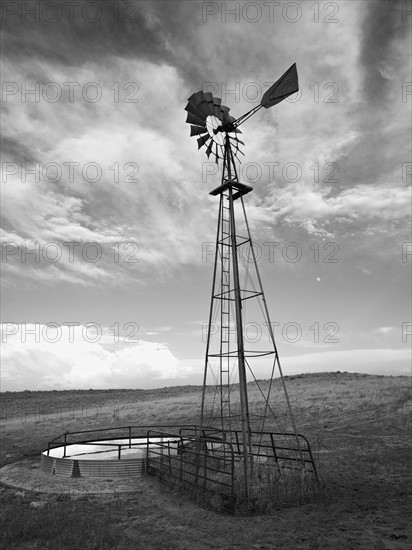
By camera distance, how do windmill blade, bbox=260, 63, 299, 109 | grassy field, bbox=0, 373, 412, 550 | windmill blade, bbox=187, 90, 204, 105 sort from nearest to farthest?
grassy field, bbox=0, 373, 412, 550 < windmill blade, bbox=260, 63, 299, 109 < windmill blade, bbox=187, 90, 204, 105

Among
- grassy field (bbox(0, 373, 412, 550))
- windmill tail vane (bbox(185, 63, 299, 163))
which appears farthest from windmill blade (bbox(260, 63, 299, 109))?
grassy field (bbox(0, 373, 412, 550))

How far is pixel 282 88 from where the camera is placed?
608 inches

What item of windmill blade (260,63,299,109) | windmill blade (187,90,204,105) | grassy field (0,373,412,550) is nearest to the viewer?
grassy field (0,373,412,550)

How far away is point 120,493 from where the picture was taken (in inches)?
564

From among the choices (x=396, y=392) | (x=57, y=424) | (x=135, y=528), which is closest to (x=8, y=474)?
(x=135, y=528)

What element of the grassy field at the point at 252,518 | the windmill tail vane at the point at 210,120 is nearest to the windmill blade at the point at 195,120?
the windmill tail vane at the point at 210,120

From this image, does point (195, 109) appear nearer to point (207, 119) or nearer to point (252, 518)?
point (207, 119)

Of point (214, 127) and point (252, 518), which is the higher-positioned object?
point (214, 127)

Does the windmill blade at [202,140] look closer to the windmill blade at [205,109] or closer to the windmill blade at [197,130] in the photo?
the windmill blade at [197,130]

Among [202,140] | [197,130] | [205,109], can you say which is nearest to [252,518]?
[202,140]

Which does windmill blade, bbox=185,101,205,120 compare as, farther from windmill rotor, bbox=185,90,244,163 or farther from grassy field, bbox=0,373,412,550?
grassy field, bbox=0,373,412,550

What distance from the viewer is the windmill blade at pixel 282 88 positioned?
603 inches

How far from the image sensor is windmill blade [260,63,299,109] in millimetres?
15328

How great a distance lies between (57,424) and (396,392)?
29.6m
